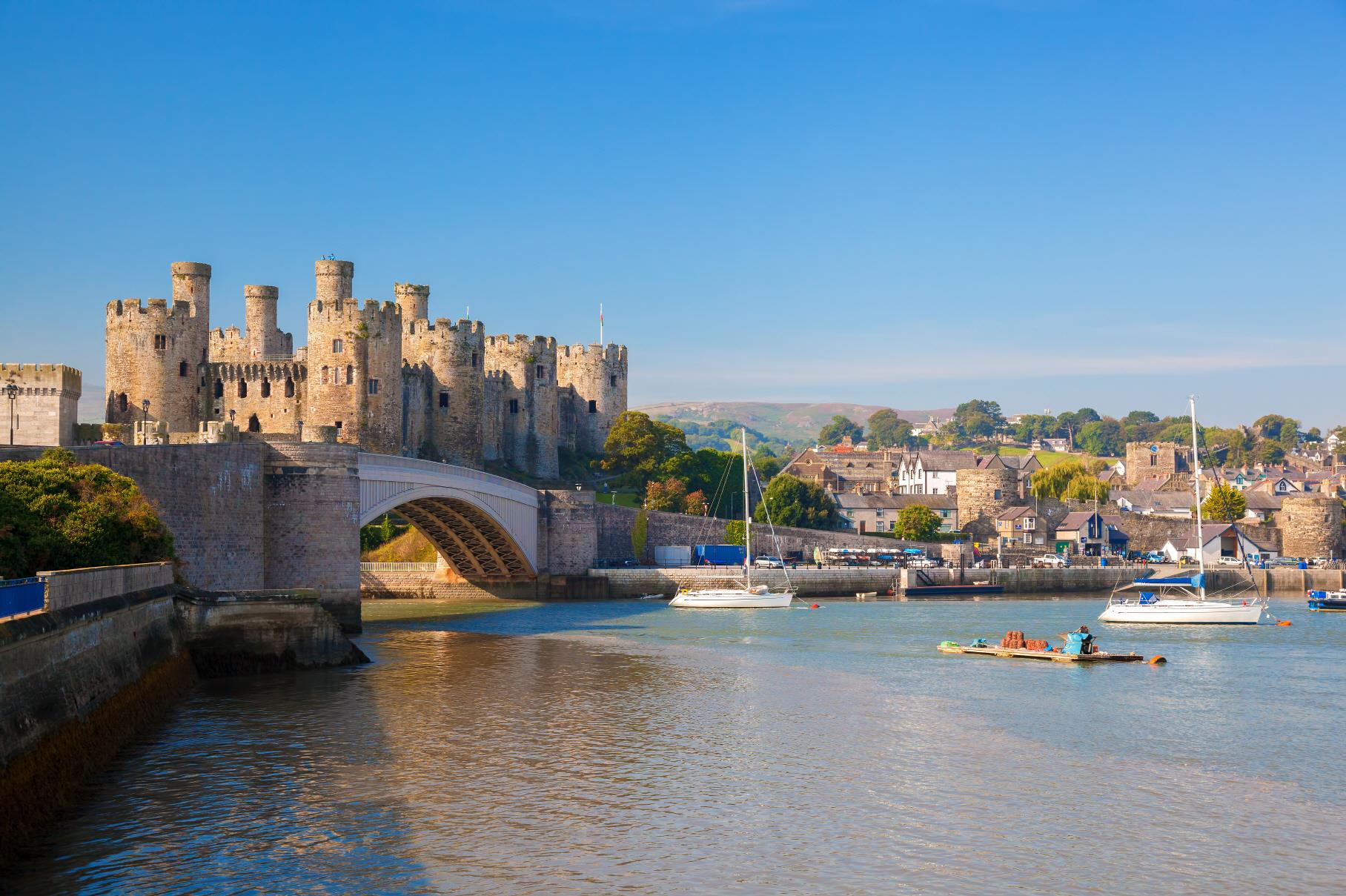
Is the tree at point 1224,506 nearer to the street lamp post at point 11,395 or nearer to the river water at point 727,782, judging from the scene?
the river water at point 727,782

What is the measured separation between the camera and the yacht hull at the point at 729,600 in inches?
2219

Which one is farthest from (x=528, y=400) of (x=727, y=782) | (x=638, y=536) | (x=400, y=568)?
(x=727, y=782)

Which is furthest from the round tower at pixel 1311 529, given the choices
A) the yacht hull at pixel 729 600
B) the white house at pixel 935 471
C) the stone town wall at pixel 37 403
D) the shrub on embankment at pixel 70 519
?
the shrub on embankment at pixel 70 519

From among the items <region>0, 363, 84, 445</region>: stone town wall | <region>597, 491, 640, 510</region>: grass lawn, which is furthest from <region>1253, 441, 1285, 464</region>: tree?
<region>0, 363, 84, 445</region>: stone town wall

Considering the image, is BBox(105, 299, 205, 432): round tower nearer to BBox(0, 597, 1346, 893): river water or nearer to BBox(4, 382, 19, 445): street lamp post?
BBox(4, 382, 19, 445): street lamp post

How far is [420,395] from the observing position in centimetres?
6819

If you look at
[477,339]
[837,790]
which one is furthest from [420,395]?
[837,790]

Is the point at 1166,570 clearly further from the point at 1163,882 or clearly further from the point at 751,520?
the point at 1163,882

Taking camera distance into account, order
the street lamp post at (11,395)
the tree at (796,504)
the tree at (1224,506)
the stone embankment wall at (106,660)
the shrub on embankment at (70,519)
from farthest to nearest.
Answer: the tree at (1224,506), the tree at (796,504), the street lamp post at (11,395), the shrub on embankment at (70,519), the stone embankment wall at (106,660)

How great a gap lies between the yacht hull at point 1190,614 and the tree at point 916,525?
1380 inches

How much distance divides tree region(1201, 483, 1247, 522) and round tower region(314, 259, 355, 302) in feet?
180

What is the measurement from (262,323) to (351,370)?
275 inches

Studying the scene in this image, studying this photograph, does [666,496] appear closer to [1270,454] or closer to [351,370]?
[351,370]

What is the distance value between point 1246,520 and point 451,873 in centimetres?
8910
